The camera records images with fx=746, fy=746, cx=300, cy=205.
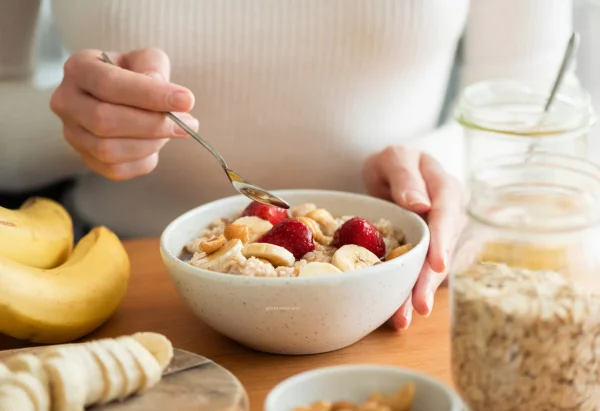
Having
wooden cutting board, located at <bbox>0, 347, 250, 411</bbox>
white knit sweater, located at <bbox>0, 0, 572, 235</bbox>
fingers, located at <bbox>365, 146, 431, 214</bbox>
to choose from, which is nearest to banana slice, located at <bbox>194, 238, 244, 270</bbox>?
wooden cutting board, located at <bbox>0, 347, 250, 411</bbox>

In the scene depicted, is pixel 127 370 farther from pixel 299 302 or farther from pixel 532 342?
pixel 532 342

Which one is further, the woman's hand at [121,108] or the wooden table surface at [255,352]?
the woman's hand at [121,108]

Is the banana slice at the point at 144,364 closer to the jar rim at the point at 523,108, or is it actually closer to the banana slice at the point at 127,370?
the banana slice at the point at 127,370

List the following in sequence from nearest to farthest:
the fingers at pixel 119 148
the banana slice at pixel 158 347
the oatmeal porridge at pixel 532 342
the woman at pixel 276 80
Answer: the oatmeal porridge at pixel 532 342
the banana slice at pixel 158 347
the fingers at pixel 119 148
the woman at pixel 276 80

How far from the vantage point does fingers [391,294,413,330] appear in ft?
2.29

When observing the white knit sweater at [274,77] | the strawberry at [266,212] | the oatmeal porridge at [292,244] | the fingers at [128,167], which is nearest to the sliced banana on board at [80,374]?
the oatmeal porridge at [292,244]

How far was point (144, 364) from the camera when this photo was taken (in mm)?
548

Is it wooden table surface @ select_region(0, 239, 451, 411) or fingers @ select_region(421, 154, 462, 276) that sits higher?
fingers @ select_region(421, 154, 462, 276)

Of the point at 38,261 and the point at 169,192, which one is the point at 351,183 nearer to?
the point at 169,192

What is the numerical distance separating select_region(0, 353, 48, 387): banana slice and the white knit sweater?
0.56 meters

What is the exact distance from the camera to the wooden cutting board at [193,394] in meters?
0.53

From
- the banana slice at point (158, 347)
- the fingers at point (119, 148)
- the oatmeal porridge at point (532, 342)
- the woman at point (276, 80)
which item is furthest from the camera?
the woman at point (276, 80)

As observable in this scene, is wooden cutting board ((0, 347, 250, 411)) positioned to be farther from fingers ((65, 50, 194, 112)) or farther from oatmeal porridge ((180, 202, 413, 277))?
fingers ((65, 50, 194, 112))

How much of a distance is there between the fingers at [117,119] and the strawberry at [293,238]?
0.16m
